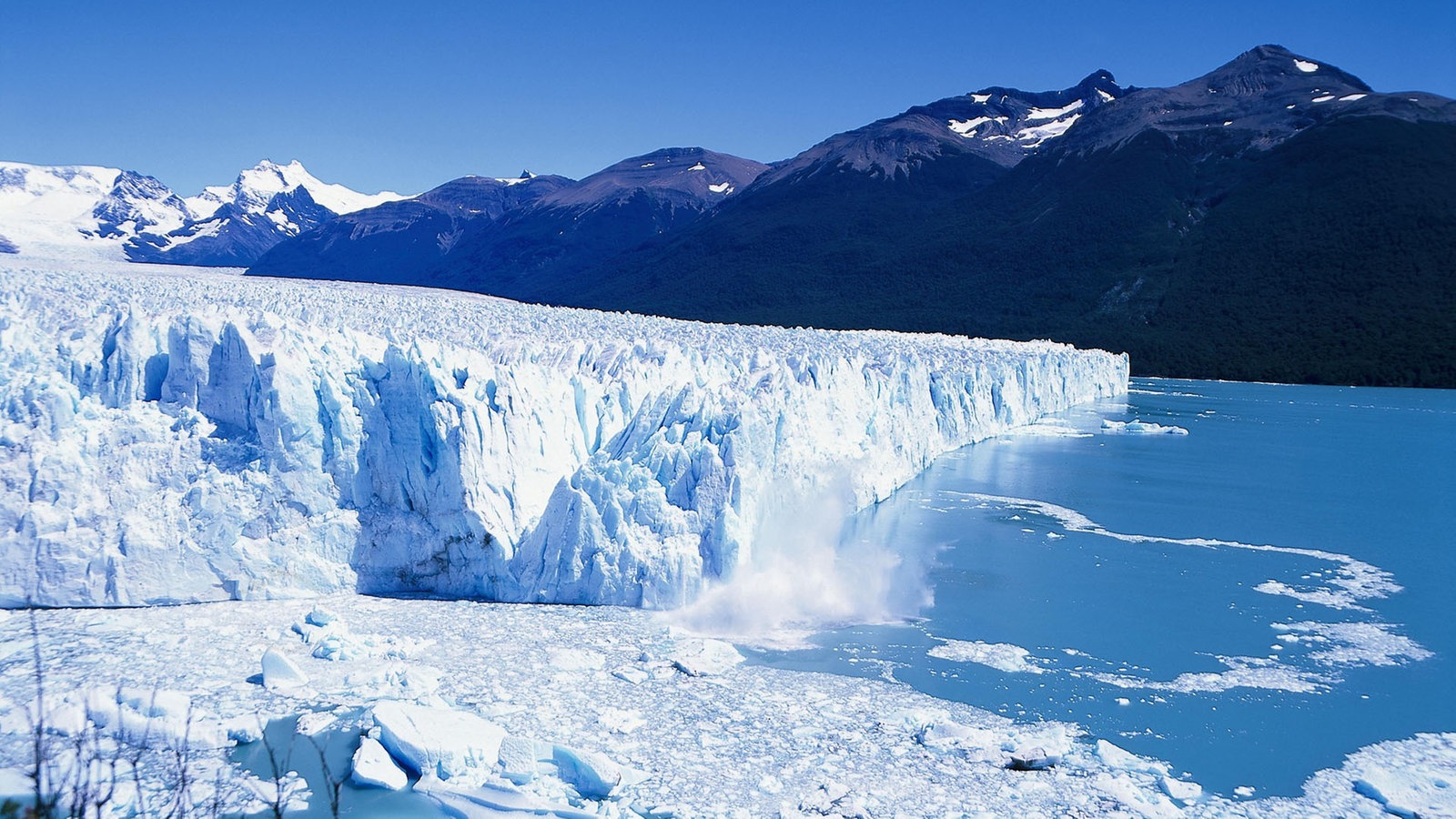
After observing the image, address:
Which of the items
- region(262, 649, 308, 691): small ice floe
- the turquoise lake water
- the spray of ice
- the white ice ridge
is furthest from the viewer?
the spray of ice

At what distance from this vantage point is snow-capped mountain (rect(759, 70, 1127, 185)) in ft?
319

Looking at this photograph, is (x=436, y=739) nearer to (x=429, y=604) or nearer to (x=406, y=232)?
(x=429, y=604)

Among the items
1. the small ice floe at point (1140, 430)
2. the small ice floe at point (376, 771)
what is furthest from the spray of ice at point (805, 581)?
the small ice floe at point (1140, 430)

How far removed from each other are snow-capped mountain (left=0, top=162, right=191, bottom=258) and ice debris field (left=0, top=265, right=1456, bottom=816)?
112 m

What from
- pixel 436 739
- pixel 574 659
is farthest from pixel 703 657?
pixel 436 739

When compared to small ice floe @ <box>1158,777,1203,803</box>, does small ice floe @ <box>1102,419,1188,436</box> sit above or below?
above

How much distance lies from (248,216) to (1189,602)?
495 feet

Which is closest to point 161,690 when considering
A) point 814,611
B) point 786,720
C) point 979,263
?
point 786,720

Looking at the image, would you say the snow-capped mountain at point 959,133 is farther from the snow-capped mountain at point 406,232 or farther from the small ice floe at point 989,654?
the small ice floe at point 989,654

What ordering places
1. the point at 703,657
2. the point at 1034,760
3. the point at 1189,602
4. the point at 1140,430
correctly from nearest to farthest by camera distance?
1. the point at 1034,760
2. the point at 703,657
3. the point at 1189,602
4. the point at 1140,430

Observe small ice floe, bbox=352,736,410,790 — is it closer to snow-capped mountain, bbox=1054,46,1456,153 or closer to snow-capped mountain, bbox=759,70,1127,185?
snow-capped mountain, bbox=1054,46,1456,153

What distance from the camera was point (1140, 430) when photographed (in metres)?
24.9

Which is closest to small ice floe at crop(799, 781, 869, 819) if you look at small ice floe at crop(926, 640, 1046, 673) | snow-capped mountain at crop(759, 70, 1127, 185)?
small ice floe at crop(926, 640, 1046, 673)

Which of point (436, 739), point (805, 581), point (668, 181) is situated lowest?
point (436, 739)
